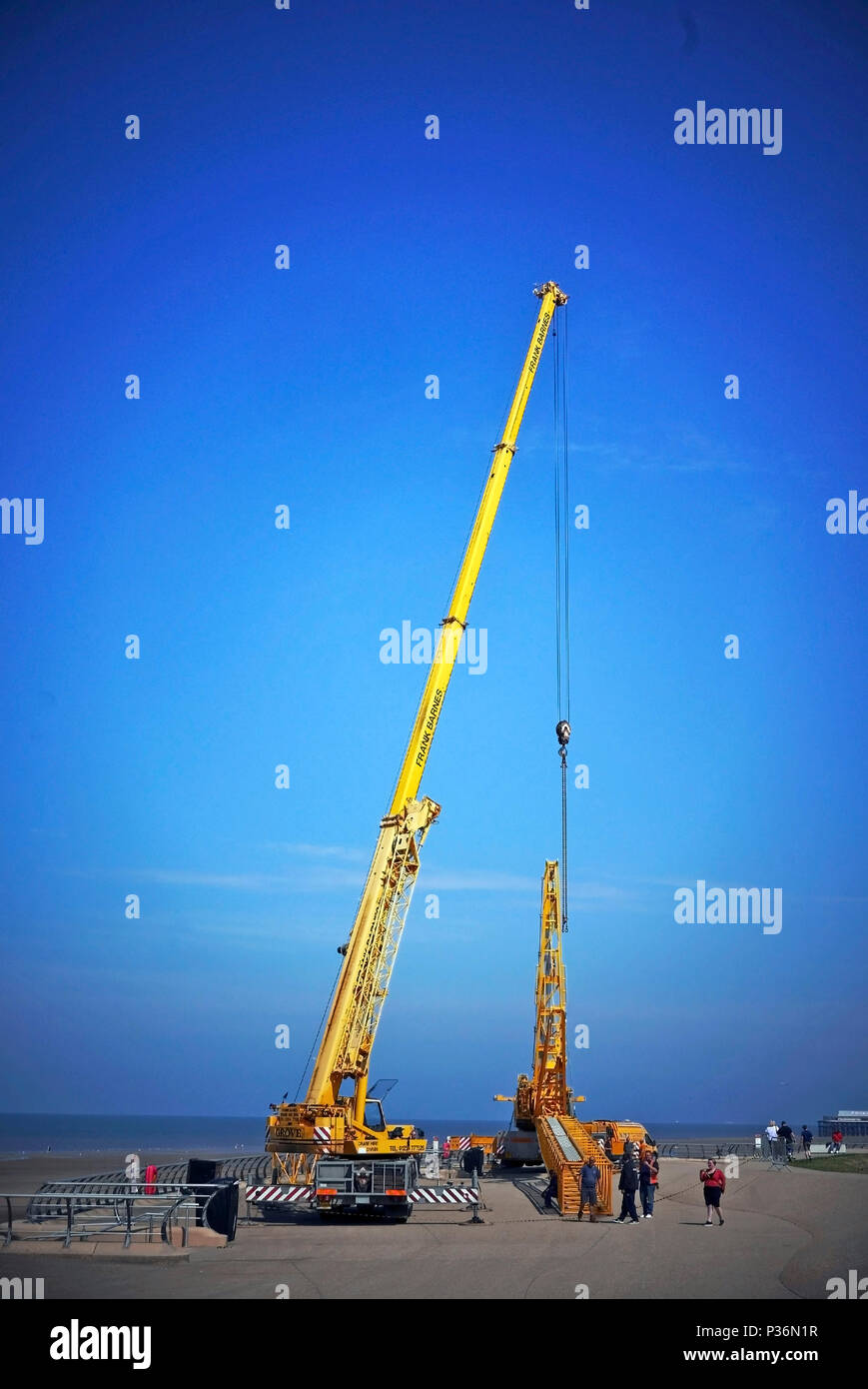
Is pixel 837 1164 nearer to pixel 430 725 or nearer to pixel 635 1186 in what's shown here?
pixel 635 1186

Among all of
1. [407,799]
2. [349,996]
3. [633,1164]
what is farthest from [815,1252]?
[407,799]

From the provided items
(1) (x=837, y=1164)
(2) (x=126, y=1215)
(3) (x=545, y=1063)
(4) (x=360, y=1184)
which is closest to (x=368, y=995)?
(4) (x=360, y=1184)

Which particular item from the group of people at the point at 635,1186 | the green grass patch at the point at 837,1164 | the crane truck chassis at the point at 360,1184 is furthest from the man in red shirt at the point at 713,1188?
the green grass patch at the point at 837,1164

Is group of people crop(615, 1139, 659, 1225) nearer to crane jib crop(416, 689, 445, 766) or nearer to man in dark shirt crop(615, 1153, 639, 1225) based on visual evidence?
man in dark shirt crop(615, 1153, 639, 1225)

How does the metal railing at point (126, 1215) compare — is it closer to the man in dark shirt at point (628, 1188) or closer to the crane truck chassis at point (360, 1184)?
the crane truck chassis at point (360, 1184)

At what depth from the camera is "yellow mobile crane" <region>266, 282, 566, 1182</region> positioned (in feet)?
92.7

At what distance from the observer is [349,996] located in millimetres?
29641

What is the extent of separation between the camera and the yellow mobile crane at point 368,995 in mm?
28250

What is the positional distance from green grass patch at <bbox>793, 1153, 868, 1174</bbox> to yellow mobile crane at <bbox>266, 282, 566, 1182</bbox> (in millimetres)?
20576

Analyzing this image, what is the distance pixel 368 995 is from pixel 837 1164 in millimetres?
24311

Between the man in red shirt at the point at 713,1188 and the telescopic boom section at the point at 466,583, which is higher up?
the telescopic boom section at the point at 466,583

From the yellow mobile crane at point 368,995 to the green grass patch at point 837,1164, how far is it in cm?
2058
